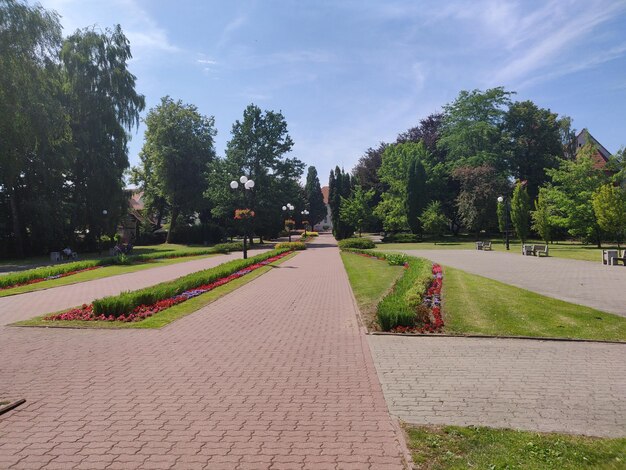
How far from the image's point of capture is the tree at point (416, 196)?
46.8 meters

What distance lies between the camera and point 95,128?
3516 cm

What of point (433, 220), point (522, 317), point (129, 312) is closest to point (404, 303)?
point (522, 317)

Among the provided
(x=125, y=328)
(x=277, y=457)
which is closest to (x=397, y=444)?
(x=277, y=457)

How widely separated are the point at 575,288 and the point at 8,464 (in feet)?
45.2

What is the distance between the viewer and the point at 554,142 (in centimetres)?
4903

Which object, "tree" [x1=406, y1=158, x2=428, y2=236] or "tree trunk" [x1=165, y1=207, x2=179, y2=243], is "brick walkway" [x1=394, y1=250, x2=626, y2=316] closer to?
"tree" [x1=406, y1=158, x2=428, y2=236]

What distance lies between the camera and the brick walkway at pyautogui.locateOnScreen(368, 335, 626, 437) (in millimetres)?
4074

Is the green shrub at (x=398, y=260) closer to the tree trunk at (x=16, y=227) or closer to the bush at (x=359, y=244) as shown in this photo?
the bush at (x=359, y=244)

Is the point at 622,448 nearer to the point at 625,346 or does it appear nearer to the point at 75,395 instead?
the point at 625,346

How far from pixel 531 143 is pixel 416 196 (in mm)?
15976

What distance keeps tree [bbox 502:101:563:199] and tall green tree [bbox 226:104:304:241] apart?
26413 millimetres

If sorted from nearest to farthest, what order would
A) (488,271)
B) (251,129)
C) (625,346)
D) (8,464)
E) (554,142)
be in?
(8,464)
(625,346)
(488,271)
(251,129)
(554,142)

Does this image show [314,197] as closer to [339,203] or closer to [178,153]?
[339,203]

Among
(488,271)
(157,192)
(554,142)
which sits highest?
(554,142)
